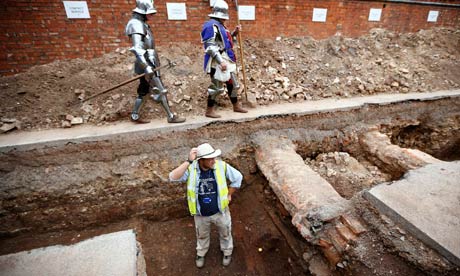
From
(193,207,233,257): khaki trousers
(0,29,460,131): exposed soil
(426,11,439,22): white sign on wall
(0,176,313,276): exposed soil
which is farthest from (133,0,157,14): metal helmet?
(426,11,439,22): white sign on wall

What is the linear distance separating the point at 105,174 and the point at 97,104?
148 cm

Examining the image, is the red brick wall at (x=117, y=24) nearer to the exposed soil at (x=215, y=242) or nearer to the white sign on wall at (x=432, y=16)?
the white sign on wall at (x=432, y=16)

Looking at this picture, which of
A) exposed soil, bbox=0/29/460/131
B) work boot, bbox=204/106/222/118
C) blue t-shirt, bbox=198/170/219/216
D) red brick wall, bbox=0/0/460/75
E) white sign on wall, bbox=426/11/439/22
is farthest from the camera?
white sign on wall, bbox=426/11/439/22

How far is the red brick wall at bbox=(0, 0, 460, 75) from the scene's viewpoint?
173 inches

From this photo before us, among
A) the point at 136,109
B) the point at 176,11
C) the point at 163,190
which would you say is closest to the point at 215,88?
the point at 136,109

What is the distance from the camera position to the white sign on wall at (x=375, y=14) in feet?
20.0

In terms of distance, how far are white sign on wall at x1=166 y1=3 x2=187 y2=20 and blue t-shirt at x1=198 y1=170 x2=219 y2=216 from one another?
3978 mm

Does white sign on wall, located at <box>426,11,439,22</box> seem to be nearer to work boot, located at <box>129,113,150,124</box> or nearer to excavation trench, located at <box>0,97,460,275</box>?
excavation trench, located at <box>0,97,460,275</box>

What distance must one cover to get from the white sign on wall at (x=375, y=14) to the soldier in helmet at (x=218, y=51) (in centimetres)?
448

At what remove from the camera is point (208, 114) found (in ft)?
13.0

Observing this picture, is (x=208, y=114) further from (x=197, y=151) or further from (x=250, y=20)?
(x=250, y=20)

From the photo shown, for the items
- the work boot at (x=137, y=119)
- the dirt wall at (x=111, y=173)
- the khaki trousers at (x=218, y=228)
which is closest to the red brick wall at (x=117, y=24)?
the work boot at (x=137, y=119)

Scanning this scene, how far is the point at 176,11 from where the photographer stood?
4.94m

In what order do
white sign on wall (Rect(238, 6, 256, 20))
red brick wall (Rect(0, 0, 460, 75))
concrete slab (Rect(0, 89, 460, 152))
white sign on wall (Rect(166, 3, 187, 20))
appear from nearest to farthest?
concrete slab (Rect(0, 89, 460, 152)) → red brick wall (Rect(0, 0, 460, 75)) → white sign on wall (Rect(166, 3, 187, 20)) → white sign on wall (Rect(238, 6, 256, 20))
